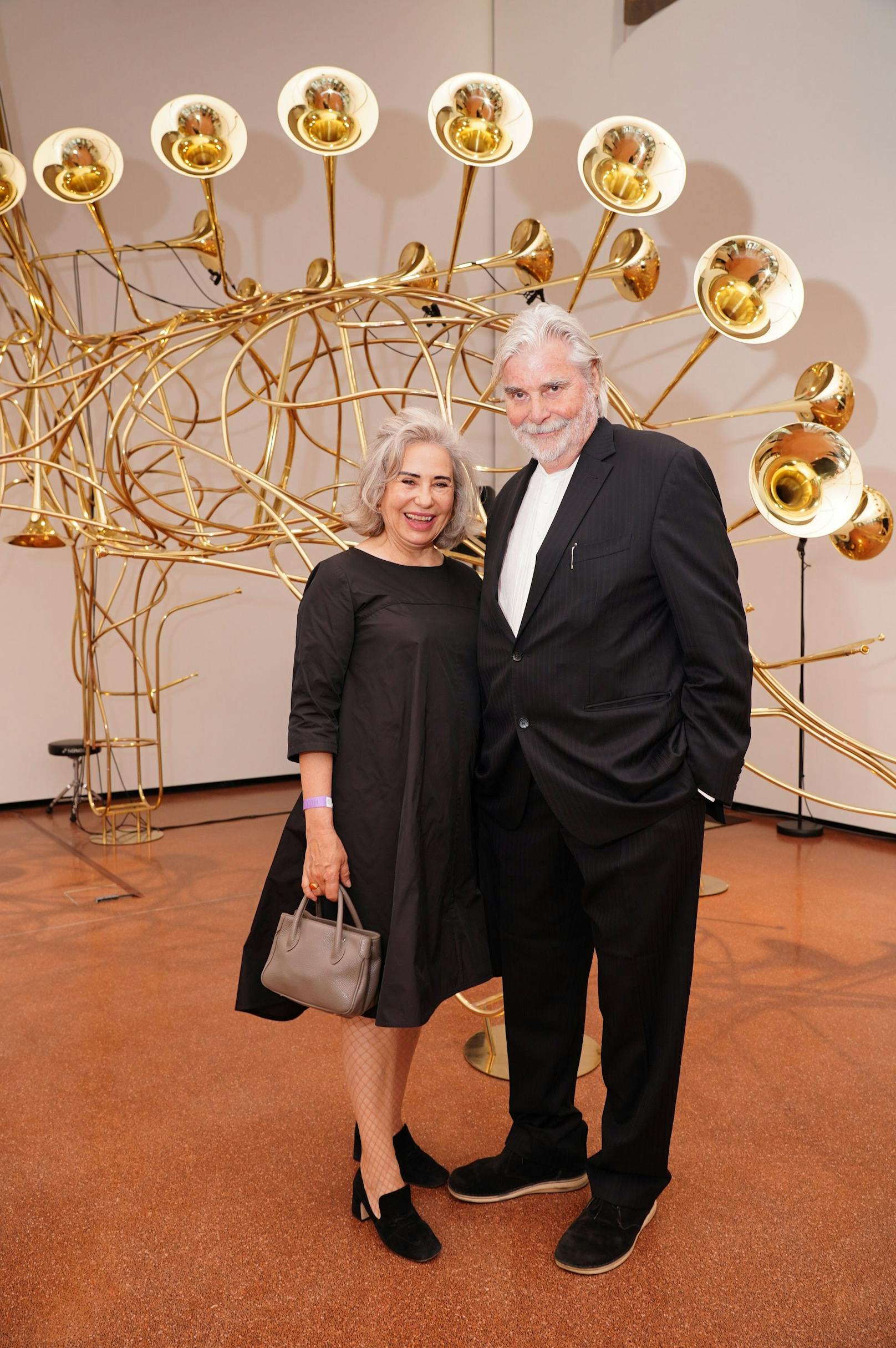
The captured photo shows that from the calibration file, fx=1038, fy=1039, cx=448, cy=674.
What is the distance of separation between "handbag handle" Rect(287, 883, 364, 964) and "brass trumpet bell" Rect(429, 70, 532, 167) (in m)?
2.13

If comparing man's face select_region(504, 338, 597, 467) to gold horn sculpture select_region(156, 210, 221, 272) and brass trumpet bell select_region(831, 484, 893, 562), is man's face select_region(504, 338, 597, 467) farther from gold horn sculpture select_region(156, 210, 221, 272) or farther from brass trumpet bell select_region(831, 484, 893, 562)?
gold horn sculpture select_region(156, 210, 221, 272)

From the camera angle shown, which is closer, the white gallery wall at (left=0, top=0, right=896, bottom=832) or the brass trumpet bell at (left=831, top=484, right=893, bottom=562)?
the brass trumpet bell at (left=831, top=484, right=893, bottom=562)

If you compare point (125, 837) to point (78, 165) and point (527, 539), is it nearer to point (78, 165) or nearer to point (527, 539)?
point (78, 165)

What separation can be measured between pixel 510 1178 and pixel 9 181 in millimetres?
3290

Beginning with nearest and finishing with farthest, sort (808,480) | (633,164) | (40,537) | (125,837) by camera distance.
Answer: (808,480) < (633,164) < (40,537) < (125,837)

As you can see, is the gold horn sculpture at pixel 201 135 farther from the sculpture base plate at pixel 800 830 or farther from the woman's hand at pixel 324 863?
the sculpture base plate at pixel 800 830

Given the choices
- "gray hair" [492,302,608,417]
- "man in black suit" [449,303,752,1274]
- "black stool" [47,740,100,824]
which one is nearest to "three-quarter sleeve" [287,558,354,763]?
"man in black suit" [449,303,752,1274]

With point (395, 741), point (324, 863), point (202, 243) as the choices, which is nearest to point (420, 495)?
point (395, 741)

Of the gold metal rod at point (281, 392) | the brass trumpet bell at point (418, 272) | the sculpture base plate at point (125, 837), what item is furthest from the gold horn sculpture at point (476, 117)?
the sculpture base plate at point (125, 837)

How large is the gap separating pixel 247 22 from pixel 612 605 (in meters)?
7.42

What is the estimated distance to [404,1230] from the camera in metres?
2.01

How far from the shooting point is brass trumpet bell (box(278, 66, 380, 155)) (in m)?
2.88

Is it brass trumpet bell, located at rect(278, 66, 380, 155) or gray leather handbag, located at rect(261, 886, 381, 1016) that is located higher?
brass trumpet bell, located at rect(278, 66, 380, 155)

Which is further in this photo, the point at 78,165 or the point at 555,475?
the point at 78,165
